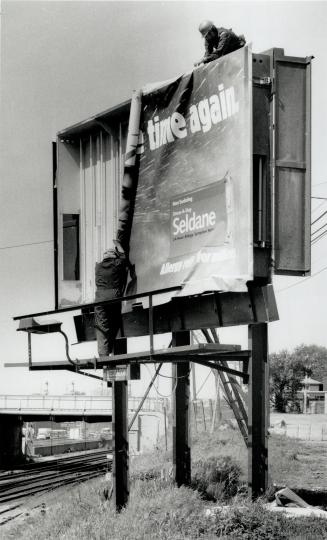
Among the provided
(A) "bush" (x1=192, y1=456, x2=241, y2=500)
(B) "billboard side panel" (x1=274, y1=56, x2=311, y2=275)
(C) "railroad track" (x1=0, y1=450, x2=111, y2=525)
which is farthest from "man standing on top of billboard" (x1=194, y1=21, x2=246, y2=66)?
(C) "railroad track" (x1=0, y1=450, x2=111, y2=525)

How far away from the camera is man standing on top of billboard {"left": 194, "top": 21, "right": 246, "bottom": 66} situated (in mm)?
10375

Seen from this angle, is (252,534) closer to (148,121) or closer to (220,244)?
(220,244)

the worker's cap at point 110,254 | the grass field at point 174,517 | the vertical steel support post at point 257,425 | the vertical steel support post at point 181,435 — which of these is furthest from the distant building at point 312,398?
the worker's cap at point 110,254

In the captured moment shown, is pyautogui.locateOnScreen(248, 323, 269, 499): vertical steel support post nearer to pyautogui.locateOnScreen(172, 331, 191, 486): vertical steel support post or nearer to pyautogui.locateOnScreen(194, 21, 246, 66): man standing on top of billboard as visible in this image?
pyautogui.locateOnScreen(172, 331, 191, 486): vertical steel support post

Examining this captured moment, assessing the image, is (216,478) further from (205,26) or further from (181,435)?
(205,26)

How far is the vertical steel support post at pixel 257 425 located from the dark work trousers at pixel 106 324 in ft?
7.69

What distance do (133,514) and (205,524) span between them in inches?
54.1

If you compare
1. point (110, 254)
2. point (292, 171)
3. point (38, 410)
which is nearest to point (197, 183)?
point (292, 171)

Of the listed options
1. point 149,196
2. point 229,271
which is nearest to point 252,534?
point 229,271

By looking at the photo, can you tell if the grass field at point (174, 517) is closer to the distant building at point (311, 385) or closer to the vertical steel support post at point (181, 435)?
the vertical steel support post at point (181, 435)

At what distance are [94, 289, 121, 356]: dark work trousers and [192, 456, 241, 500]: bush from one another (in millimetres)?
3014

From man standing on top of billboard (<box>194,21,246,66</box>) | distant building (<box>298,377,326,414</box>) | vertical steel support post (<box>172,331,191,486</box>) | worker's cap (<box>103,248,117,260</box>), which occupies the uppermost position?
man standing on top of billboard (<box>194,21,246,66</box>)

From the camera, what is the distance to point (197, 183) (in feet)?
34.9

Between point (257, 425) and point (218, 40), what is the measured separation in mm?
6184
